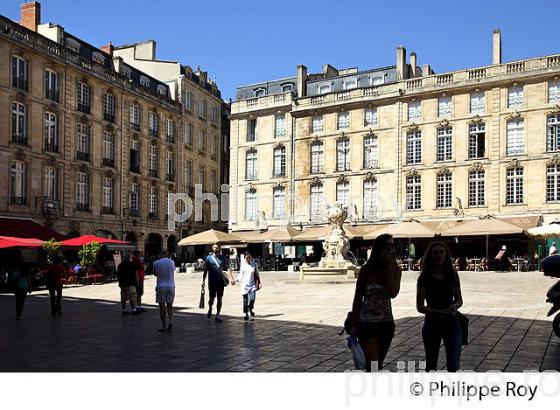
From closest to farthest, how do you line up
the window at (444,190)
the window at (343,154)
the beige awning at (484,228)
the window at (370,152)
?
1. the beige awning at (484,228)
2. the window at (444,190)
3. the window at (370,152)
4. the window at (343,154)

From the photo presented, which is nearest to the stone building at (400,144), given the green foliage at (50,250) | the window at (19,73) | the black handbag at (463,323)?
the window at (19,73)

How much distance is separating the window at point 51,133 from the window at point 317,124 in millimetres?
17469

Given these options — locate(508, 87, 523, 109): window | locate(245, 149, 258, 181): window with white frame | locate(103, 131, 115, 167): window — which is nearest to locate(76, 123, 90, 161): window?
locate(103, 131, 115, 167): window

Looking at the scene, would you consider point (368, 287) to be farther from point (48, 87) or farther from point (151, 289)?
point (48, 87)

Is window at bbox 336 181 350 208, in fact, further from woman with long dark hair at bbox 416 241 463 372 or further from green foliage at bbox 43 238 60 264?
woman with long dark hair at bbox 416 241 463 372

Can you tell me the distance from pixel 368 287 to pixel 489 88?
33.3 metres

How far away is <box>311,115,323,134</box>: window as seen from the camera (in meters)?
42.0

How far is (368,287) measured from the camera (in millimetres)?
5418

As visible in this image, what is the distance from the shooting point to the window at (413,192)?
3806 cm

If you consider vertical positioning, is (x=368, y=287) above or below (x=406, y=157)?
below

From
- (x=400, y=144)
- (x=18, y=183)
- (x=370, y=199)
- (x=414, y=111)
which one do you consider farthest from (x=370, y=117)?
(x=18, y=183)

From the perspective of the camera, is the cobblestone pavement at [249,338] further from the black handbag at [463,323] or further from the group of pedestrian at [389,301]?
the group of pedestrian at [389,301]

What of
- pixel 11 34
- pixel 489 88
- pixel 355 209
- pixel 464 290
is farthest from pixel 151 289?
pixel 489 88

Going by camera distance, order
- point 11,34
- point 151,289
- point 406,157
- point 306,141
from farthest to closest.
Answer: point 306,141, point 406,157, point 11,34, point 151,289
